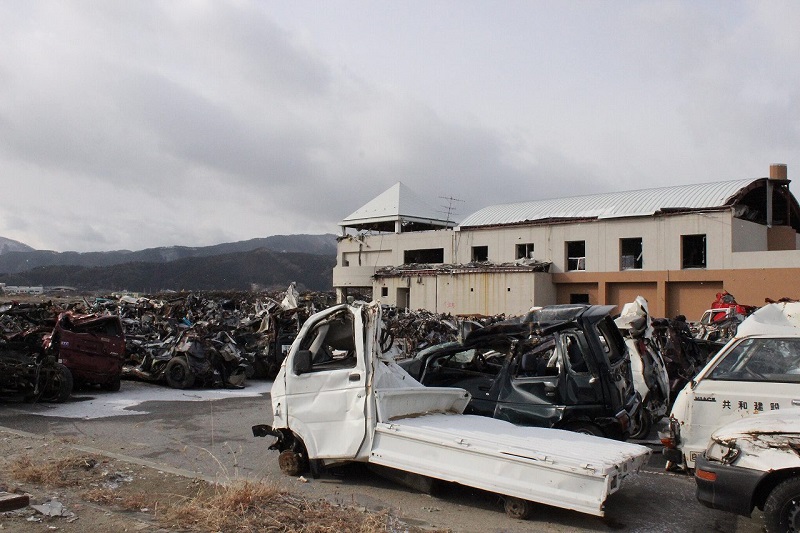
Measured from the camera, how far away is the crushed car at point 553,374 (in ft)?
24.7

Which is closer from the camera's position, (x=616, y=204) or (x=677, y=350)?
(x=677, y=350)

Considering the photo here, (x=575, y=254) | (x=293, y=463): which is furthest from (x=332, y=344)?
(x=575, y=254)

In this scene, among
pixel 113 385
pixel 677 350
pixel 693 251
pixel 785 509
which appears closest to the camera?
pixel 785 509

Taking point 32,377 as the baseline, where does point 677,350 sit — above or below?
above

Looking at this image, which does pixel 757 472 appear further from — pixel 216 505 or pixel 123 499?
pixel 123 499

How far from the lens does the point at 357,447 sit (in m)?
6.63

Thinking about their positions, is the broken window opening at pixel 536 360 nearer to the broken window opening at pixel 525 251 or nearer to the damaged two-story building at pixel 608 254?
the damaged two-story building at pixel 608 254

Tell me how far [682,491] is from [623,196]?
36077mm

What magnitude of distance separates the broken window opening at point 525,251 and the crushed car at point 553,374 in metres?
32.4

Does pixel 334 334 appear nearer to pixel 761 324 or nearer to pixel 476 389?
pixel 476 389

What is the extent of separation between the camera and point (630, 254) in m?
37.4

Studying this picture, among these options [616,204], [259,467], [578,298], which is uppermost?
[616,204]

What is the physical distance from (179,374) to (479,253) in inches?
1222

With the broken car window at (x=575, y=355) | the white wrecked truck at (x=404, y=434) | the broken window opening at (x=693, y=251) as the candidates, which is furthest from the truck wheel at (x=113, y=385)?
the broken window opening at (x=693, y=251)
